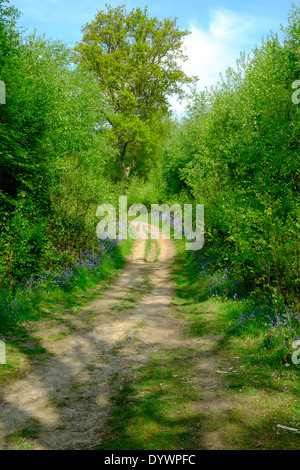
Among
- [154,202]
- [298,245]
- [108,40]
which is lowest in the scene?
[298,245]

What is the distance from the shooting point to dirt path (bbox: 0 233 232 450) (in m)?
5.14

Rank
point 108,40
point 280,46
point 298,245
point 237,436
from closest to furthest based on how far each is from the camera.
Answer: point 237,436
point 298,245
point 280,46
point 108,40

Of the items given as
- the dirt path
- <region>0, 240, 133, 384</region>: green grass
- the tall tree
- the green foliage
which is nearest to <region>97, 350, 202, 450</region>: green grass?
the dirt path

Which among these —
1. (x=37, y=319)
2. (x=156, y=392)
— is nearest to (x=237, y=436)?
(x=156, y=392)

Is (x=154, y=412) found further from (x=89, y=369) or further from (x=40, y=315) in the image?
(x=40, y=315)

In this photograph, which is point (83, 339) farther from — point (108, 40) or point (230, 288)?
point (108, 40)

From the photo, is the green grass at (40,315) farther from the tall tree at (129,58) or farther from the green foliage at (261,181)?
the tall tree at (129,58)

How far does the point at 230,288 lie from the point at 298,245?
4769mm

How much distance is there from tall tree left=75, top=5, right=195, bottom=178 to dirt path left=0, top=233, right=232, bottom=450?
3303 centimetres

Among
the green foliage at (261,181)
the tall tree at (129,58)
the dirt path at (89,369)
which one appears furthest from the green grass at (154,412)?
the tall tree at (129,58)

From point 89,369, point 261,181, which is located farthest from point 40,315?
point 261,181

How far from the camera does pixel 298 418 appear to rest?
195 inches

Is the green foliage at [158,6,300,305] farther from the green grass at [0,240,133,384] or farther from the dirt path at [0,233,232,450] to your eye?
the green grass at [0,240,133,384]
